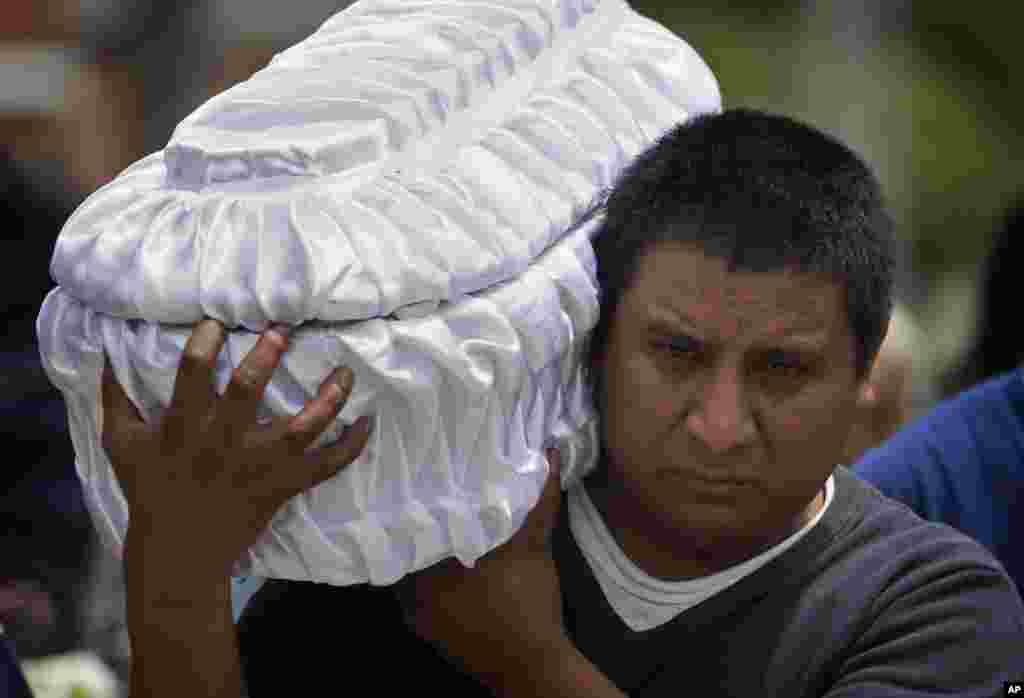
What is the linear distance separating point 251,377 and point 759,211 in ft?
1.66

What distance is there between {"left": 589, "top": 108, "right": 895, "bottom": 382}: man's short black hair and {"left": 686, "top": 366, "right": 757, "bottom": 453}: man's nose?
11 centimetres

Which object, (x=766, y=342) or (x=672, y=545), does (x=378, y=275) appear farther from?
(x=672, y=545)

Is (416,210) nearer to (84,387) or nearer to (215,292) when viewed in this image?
(215,292)

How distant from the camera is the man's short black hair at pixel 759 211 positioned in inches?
64.6

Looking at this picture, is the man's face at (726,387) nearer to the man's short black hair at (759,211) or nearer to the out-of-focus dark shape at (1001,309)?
the man's short black hair at (759,211)

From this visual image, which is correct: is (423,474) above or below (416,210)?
below

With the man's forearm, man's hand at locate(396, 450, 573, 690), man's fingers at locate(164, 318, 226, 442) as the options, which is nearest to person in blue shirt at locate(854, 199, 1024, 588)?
man's hand at locate(396, 450, 573, 690)

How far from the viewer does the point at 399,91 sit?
1640 millimetres

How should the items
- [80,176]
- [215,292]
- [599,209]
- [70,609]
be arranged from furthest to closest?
[80,176], [70,609], [599,209], [215,292]

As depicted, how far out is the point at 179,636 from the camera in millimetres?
1607

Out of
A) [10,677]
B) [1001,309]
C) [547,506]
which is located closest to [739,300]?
[547,506]

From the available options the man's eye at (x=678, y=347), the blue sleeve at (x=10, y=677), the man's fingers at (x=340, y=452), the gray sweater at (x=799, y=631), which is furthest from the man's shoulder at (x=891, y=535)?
the blue sleeve at (x=10, y=677)

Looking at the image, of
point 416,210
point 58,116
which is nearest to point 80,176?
point 58,116

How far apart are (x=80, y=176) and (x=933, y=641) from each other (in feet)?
9.05
